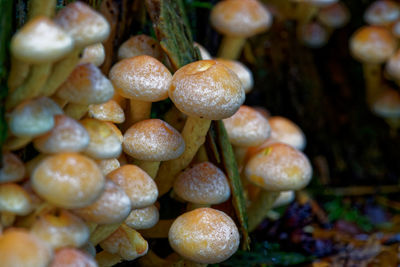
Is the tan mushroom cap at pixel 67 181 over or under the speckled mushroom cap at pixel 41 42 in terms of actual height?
under

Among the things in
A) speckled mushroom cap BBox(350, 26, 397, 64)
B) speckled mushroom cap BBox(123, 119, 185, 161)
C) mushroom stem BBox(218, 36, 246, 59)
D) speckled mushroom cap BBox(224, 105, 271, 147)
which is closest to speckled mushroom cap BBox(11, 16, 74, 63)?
speckled mushroom cap BBox(123, 119, 185, 161)

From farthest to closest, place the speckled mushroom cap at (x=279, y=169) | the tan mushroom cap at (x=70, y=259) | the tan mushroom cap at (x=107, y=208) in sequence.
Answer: the speckled mushroom cap at (x=279, y=169) → the tan mushroom cap at (x=107, y=208) → the tan mushroom cap at (x=70, y=259)

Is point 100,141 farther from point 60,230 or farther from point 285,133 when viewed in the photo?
point 285,133

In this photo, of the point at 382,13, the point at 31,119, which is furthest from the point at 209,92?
the point at 382,13

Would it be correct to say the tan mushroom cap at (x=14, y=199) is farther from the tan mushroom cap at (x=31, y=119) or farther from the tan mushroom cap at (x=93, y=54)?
the tan mushroom cap at (x=93, y=54)

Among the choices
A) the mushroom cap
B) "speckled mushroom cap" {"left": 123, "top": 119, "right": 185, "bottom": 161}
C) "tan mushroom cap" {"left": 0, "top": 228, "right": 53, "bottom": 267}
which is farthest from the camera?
the mushroom cap

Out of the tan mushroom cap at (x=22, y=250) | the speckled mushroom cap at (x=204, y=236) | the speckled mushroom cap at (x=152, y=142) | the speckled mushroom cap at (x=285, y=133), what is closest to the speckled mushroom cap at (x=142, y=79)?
the speckled mushroom cap at (x=152, y=142)

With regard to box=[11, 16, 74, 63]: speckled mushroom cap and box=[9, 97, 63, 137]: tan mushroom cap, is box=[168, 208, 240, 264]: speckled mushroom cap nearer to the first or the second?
box=[9, 97, 63, 137]: tan mushroom cap
